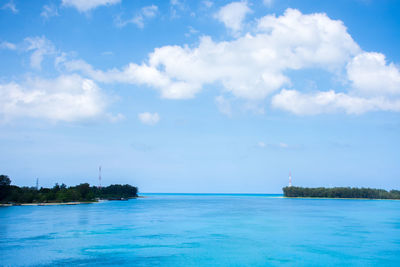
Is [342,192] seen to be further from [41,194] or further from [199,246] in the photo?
[199,246]

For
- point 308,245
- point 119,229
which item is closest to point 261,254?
point 308,245

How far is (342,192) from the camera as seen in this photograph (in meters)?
161

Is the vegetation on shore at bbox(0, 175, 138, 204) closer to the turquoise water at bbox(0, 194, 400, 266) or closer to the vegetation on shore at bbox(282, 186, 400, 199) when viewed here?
the turquoise water at bbox(0, 194, 400, 266)

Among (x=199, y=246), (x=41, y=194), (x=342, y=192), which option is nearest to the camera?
(x=199, y=246)

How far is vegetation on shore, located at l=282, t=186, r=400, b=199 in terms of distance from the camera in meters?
154

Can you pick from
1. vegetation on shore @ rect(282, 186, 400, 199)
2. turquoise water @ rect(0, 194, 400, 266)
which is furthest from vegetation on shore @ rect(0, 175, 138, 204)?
vegetation on shore @ rect(282, 186, 400, 199)

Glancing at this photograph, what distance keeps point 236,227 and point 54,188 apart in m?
99.5

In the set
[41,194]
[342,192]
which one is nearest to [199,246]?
[41,194]

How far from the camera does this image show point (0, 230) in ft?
125

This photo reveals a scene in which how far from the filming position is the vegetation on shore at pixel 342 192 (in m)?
154

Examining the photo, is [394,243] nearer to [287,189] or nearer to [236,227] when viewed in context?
[236,227]

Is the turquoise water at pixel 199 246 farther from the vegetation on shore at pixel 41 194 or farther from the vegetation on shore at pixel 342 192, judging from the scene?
the vegetation on shore at pixel 342 192

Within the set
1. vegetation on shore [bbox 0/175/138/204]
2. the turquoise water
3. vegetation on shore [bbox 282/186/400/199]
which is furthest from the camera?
vegetation on shore [bbox 282/186/400/199]

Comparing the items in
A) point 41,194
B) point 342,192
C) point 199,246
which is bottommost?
point 342,192
